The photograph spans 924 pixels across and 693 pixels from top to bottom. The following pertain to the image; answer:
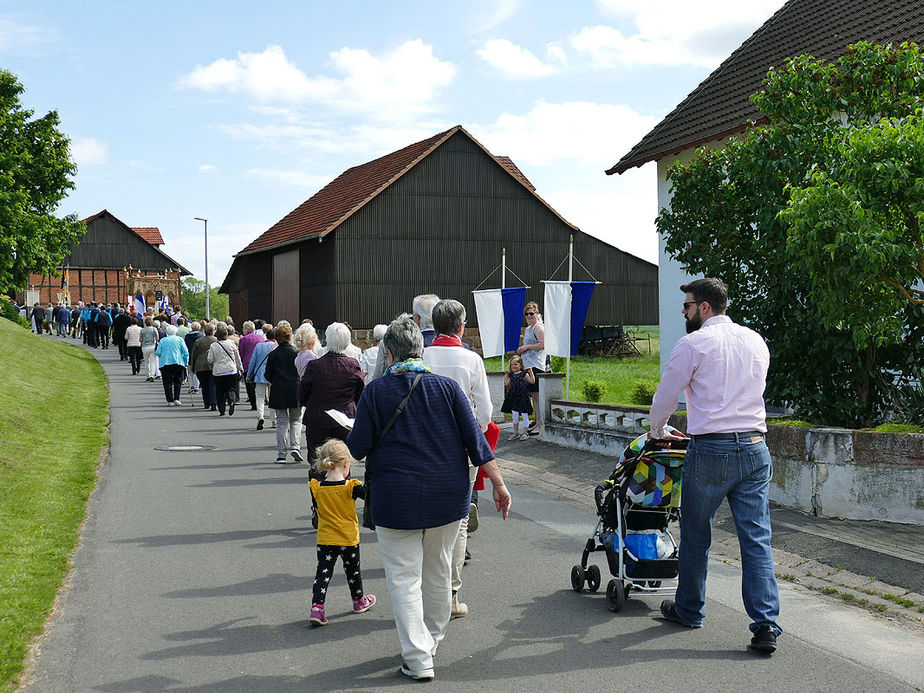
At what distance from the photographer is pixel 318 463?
6328 mm

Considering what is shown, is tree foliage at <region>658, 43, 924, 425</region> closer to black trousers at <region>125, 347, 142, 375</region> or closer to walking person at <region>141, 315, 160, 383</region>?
walking person at <region>141, 315, 160, 383</region>

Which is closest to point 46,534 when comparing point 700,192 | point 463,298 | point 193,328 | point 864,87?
point 700,192

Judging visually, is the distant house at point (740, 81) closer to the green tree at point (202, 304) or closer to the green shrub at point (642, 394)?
the green shrub at point (642, 394)

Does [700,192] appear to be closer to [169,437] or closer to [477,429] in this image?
[477,429]

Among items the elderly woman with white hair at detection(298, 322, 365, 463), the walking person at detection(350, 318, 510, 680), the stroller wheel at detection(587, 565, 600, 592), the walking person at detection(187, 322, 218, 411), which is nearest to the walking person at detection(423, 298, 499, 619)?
the stroller wheel at detection(587, 565, 600, 592)

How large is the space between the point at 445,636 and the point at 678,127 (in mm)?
18159

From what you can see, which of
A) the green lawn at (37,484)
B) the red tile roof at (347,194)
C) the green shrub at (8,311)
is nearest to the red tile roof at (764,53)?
the green lawn at (37,484)

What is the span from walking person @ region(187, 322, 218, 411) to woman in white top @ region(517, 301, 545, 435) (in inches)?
266

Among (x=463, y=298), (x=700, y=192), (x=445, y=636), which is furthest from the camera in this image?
(x=463, y=298)

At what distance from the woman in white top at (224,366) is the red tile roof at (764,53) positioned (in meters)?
9.73

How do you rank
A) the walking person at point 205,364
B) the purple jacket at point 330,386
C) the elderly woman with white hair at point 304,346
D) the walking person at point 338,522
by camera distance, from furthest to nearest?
the walking person at point 205,364 < the elderly woman with white hair at point 304,346 < the purple jacket at point 330,386 < the walking person at point 338,522

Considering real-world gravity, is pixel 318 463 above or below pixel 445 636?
above

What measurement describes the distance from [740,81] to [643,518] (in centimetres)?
1736

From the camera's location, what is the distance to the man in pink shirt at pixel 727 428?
5539 millimetres
